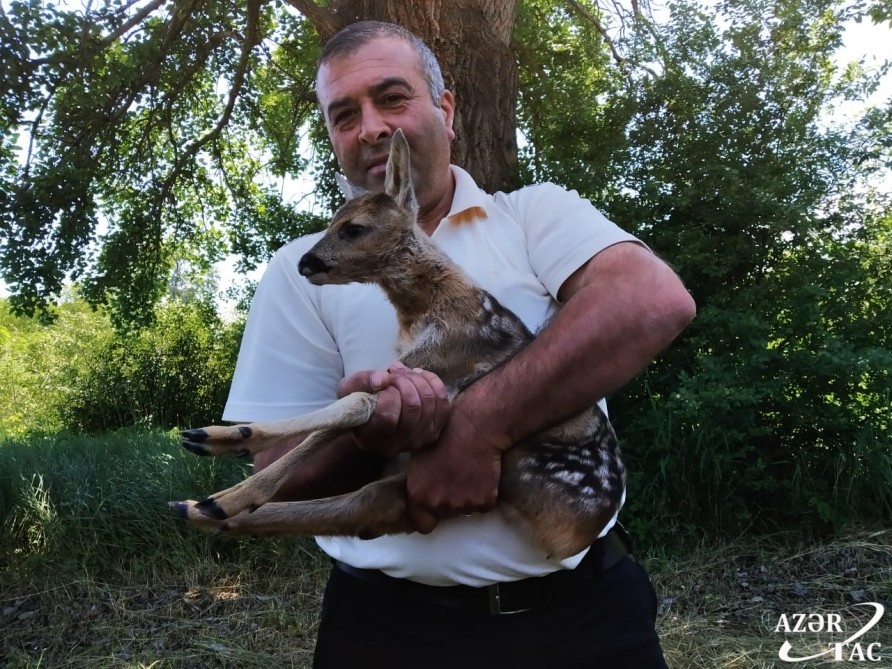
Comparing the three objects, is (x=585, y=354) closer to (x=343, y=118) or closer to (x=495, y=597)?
(x=495, y=597)

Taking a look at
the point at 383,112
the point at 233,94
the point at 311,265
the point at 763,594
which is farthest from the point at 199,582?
the point at 233,94

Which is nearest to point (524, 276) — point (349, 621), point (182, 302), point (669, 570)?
point (349, 621)

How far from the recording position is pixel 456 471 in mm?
1854

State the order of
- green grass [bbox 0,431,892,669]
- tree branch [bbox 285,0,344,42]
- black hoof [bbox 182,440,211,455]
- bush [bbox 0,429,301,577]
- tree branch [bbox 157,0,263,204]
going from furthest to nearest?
1. tree branch [bbox 157,0,263,204]
2. bush [bbox 0,429,301,577]
3. tree branch [bbox 285,0,344,42]
4. green grass [bbox 0,431,892,669]
5. black hoof [bbox 182,440,211,455]

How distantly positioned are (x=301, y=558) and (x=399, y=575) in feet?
14.5

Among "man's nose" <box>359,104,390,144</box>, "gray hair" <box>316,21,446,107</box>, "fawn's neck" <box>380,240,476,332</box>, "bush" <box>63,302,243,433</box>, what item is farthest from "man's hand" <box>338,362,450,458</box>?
"bush" <box>63,302,243,433</box>

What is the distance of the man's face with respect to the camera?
8.06 ft

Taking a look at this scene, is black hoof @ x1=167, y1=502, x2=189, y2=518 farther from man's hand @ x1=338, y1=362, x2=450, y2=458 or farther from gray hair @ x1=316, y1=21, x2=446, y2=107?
gray hair @ x1=316, y1=21, x2=446, y2=107

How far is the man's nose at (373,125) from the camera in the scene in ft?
8.00

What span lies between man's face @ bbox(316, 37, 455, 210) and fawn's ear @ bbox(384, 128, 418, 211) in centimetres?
12

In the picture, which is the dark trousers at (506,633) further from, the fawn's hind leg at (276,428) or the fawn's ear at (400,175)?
the fawn's ear at (400,175)

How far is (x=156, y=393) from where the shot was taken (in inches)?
516

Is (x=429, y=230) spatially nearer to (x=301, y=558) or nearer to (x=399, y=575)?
(x=399, y=575)

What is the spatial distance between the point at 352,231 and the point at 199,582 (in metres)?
4.74
